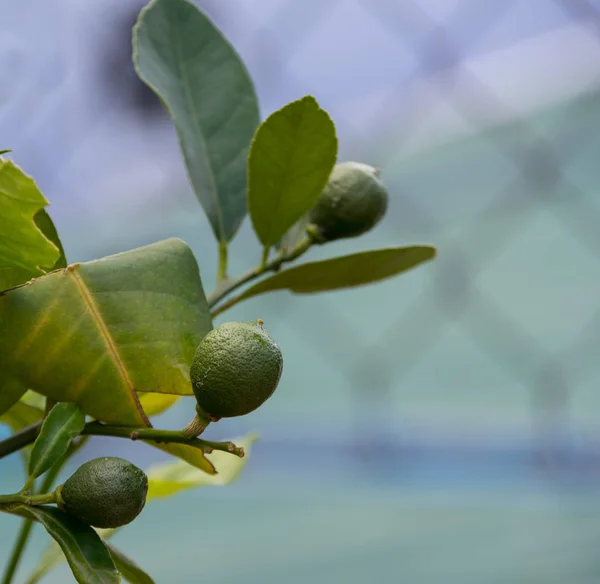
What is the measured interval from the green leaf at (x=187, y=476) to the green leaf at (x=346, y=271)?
0.40ft

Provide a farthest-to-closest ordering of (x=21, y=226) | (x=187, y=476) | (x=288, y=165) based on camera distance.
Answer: (x=187, y=476)
(x=288, y=165)
(x=21, y=226)

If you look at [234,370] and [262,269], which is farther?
[262,269]

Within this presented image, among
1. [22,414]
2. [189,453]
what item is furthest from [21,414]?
[189,453]

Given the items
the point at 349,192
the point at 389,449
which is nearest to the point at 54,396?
the point at 349,192

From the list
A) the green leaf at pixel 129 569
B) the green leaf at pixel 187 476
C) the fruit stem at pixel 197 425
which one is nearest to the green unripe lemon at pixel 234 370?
the fruit stem at pixel 197 425

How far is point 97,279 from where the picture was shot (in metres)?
0.31

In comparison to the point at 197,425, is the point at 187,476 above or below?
below

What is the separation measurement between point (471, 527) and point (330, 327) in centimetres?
105

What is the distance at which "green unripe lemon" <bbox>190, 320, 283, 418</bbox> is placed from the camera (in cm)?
27

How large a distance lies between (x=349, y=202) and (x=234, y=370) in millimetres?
160

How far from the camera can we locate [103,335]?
1.00 feet

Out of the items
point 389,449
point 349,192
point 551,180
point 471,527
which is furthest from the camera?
point 551,180

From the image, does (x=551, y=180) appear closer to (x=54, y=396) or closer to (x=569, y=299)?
(x=569, y=299)

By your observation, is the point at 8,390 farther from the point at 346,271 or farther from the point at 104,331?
the point at 346,271
